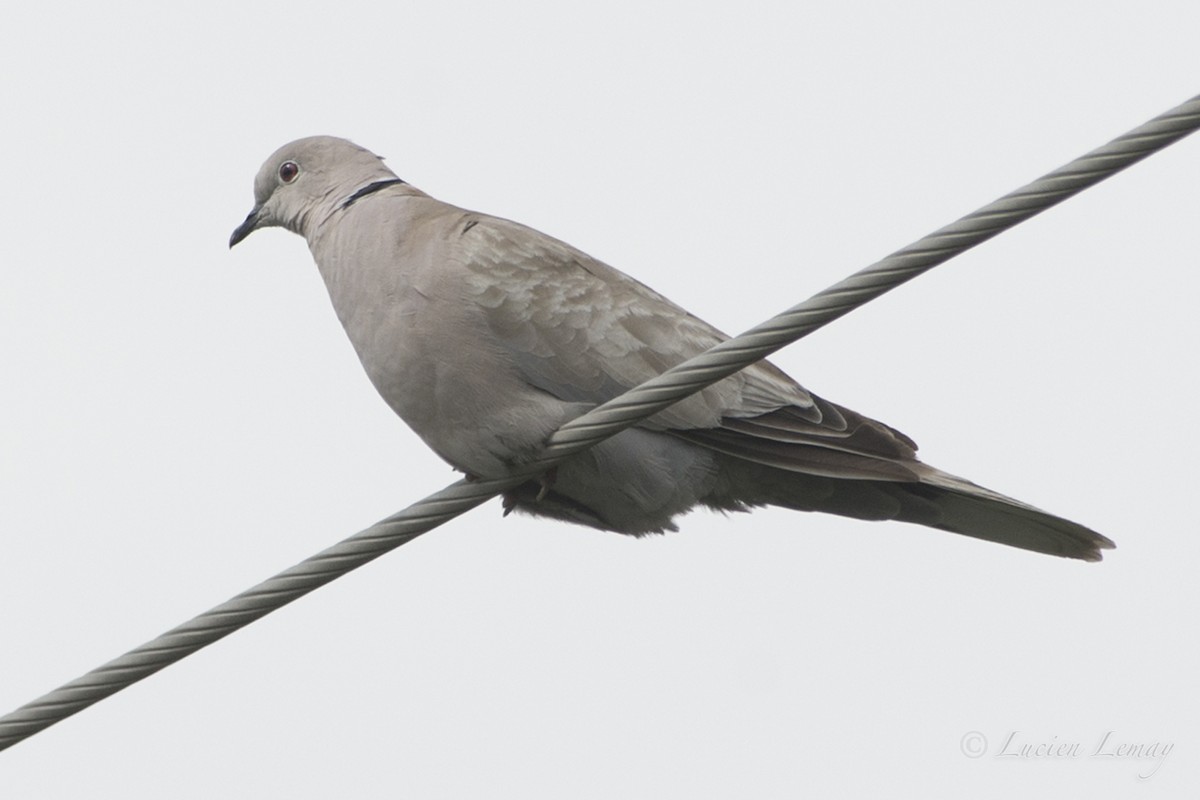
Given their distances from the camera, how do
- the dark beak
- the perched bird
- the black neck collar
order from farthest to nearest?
1. the dark beak
2. the black neck collar
3. the perched bird

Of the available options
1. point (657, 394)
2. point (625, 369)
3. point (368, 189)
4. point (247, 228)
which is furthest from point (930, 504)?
point (247, 228)

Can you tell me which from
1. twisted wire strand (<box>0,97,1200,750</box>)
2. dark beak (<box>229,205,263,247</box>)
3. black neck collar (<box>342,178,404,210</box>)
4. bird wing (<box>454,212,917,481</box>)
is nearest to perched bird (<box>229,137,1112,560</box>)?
bird wing (<box>454,212,917,481</box>)

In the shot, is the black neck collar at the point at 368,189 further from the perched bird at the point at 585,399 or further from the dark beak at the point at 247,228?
the dark beak at the point at 247,228

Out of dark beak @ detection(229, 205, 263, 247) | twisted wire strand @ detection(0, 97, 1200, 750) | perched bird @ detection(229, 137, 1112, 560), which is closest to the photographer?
twisted wire strand @ detection(0, 97, 1200, 750)

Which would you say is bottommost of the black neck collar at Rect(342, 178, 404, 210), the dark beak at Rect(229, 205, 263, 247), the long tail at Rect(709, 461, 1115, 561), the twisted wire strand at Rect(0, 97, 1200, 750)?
the long tail at Rect(709, 461, 1115, 561)

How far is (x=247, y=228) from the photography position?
21.2 ft

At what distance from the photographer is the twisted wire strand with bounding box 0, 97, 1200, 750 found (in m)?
3.35

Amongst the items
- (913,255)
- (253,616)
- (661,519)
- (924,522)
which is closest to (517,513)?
(661,519)

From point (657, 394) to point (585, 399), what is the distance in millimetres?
1252

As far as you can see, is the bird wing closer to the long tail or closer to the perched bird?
the perched bird

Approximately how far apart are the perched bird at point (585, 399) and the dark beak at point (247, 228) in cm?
111

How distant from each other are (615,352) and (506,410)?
0.44 metres

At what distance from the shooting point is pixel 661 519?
17.3ft

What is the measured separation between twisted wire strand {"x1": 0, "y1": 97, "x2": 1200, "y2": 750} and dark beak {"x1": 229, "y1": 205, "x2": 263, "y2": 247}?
2475mm
